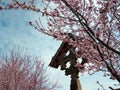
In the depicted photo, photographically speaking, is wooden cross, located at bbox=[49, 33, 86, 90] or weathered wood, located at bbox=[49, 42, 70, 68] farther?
weathered wood, located at bbox=[49, 42, 70, 68]

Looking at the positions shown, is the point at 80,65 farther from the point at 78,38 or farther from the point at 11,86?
the point at 11,86

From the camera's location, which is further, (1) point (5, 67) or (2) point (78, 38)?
(1) point (5, 67)

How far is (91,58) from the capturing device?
20.6ft

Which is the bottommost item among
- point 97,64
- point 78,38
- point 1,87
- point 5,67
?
point 97,64

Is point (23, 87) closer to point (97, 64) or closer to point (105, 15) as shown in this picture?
point (97, 64)

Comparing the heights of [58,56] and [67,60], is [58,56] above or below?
above

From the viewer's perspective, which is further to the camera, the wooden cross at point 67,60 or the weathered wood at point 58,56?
the weathered wood at point 58,56

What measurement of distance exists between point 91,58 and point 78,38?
2.22 feet

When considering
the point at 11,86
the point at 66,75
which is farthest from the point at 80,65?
the point at 11,86

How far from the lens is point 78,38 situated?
19.4ft

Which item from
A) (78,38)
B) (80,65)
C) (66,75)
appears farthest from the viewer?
(66,75)

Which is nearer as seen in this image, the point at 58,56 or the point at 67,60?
the point at 67,60

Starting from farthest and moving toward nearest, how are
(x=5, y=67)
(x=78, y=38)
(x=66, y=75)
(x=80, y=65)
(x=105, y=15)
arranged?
1. (x=5, y=67)
2. (x=66, y=75)
3. (x=80, y=65)
4. (x=78, y=38)
5. (x=105, y=15)

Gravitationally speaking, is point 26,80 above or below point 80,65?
above
